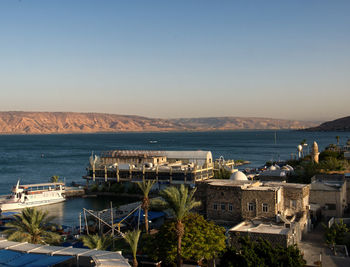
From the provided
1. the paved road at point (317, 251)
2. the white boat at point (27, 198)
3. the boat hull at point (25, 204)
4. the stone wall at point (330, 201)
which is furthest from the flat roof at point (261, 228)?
the white boat at point (27, 198)

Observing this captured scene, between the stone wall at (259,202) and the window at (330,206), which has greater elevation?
the stone wall at (259,202)

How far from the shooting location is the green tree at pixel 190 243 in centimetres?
2220

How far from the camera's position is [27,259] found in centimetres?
1452

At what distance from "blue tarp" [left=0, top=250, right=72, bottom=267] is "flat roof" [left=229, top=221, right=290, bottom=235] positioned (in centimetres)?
1228

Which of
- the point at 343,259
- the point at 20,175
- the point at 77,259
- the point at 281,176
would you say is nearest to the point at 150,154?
the point at 281,176

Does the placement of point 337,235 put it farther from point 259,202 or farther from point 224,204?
point 224,204

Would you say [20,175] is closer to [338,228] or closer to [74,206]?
[74,206]

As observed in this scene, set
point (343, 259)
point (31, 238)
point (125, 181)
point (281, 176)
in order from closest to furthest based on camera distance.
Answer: point (343, 259)
point (31, 238)
point (281, 176)
point (125, 181)

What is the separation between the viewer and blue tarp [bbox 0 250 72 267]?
13.9 metres

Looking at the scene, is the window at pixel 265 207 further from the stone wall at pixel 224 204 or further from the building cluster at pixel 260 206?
the stone wall at pixel 224 204

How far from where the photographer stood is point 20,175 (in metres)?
85.1

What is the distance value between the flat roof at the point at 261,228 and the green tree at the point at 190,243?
184 centimetres

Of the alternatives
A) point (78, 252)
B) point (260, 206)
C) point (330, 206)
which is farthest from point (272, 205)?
point (78, 252)

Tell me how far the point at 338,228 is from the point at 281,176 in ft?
63.7
